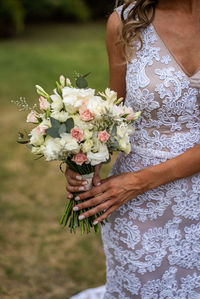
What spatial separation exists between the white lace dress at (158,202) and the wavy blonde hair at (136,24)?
0.13 feet

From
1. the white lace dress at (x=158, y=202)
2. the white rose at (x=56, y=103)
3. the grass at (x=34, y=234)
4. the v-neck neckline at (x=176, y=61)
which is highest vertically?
the v-neck neckline at (x=176, y=61)

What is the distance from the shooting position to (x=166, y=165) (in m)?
2.38

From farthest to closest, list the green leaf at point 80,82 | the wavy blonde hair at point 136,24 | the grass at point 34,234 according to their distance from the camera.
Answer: the grass at point 34,234
the wavy blonde hair at point 136,24
the green leaf at point 80,82

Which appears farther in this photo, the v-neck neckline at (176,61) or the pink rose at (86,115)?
the v-neck neckline at (176,61)

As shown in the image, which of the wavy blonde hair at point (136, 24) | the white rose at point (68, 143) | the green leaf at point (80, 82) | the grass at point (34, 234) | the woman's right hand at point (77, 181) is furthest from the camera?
the grass at point (34, 234)

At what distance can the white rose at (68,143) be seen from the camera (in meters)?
2.11

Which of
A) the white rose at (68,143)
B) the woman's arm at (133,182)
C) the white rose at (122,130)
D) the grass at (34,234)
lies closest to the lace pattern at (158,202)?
the woman's arm at (133,182)

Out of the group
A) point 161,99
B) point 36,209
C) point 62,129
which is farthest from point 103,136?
point 36,209

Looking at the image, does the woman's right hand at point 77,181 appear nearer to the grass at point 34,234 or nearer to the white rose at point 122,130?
the white rose at point 122,130

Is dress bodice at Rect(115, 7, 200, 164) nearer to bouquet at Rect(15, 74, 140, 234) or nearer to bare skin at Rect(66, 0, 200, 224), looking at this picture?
bare skin at Rect(66, 0, 200, 224)

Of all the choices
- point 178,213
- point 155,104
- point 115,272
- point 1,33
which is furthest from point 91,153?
point 1,33

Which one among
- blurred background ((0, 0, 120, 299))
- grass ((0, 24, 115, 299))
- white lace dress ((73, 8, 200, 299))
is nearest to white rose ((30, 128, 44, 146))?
white lace dress ((73, 8, 200, 299))

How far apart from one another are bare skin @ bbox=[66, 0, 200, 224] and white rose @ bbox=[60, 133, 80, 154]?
0.90 feet

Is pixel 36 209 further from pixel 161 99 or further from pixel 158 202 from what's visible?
pixel 161 99
